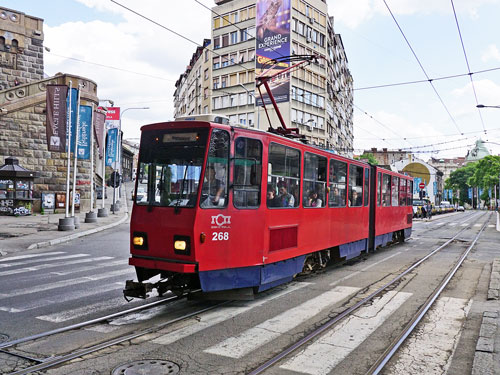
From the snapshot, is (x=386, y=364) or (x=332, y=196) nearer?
(x=386, y=364)

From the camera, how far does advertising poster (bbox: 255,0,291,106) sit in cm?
4097

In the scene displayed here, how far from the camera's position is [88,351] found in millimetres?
5266

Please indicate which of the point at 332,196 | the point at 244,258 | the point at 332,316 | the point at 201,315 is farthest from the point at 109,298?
the point at 332,196

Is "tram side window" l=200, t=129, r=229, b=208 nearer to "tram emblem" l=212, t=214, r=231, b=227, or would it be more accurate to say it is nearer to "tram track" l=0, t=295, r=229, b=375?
"tram emblem" l=212, t=214, r=231, b=227

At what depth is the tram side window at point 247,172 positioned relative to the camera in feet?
23.6

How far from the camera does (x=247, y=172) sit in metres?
7.38

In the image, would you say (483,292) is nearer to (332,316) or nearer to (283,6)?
(332,316)

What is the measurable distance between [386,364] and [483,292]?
499 centimetres

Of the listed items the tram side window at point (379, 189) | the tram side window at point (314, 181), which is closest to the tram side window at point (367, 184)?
the tram side window at point (379, 189)

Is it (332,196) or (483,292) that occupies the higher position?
(332,196)

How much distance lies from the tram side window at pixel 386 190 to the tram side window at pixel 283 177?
7223 millimetres

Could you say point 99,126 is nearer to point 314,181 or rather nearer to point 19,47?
point 19,47

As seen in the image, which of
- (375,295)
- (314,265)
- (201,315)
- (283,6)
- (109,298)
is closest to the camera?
(201,315)

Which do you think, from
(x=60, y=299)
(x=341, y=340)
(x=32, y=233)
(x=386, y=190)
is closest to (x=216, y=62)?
(x=32, y=233)
